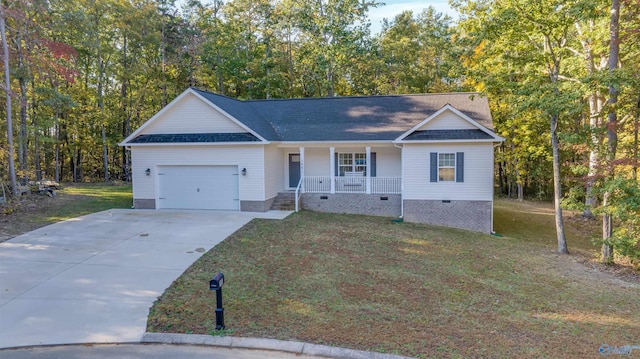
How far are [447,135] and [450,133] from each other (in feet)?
0.68

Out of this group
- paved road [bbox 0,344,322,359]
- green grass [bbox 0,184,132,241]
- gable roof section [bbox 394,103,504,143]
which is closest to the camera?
A: paved road [bbox 0,344,322,359]

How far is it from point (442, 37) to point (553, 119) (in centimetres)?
2144

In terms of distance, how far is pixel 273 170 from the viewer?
54.8 ft

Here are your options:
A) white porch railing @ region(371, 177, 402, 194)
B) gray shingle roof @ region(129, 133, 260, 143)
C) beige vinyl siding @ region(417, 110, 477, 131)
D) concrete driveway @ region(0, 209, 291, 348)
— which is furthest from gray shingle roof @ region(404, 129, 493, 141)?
concrete driveway @ region(0, 209, 291, 348)

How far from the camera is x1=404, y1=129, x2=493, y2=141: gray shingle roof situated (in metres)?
14.4

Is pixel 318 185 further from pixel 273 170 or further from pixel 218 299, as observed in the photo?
pixel 218 299

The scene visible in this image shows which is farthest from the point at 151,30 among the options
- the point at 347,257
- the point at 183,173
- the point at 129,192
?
the point at 347,257

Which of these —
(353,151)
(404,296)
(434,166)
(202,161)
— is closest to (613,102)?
(434,166)

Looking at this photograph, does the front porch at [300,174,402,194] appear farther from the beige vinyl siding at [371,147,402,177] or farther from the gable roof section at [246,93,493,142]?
the gable roof section at [246,93,493,142]

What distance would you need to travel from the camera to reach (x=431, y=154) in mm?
15117

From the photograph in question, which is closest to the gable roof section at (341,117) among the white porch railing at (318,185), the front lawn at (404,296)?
the white porch railing at (318,185)

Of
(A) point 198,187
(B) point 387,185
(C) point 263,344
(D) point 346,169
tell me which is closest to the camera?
(C) point 263,344

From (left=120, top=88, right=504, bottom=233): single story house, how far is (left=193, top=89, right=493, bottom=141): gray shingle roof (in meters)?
0.09

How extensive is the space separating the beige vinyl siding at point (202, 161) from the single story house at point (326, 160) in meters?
0.04
